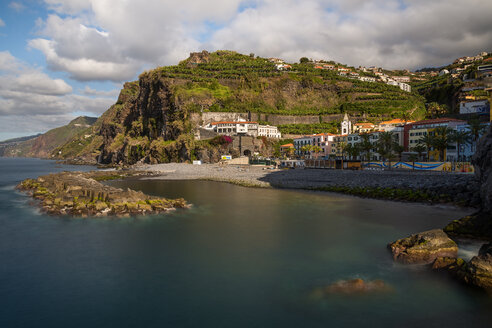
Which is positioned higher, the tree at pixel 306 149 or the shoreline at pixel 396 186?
the tree at pixel 306 149

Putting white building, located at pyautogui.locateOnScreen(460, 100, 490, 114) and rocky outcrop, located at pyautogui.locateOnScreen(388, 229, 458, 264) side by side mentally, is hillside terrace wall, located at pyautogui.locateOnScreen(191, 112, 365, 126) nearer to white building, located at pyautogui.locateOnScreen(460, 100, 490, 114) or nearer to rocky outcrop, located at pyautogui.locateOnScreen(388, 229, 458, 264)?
white building, located at pyautogui.locateOnScreen(460, 100, 490, 114)

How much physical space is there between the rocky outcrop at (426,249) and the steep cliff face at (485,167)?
13.2 ft

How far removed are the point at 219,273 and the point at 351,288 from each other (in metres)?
5.43

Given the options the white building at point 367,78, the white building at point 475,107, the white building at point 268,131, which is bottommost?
the white building at point 268,131

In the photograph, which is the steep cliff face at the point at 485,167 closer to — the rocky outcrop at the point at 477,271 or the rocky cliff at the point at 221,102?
the rocky outcrop at the point at 477,271

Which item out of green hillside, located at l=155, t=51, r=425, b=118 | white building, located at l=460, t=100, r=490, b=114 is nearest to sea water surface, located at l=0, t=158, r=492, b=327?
white building, located at l=460, t=100, r=490, b=114

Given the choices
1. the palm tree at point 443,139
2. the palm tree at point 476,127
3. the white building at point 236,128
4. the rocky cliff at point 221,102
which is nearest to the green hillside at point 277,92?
the rocky cliff at point 221,102

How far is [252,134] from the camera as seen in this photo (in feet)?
287

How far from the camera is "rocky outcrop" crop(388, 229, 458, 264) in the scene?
1304 cm

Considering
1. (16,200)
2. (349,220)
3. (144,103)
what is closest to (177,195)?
(16,200)

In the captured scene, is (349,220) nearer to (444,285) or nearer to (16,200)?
(444,285)

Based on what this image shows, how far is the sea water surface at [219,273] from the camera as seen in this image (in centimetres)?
958

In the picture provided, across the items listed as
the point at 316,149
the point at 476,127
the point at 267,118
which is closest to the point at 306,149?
the point at 316,149

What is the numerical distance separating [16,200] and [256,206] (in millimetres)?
26016
